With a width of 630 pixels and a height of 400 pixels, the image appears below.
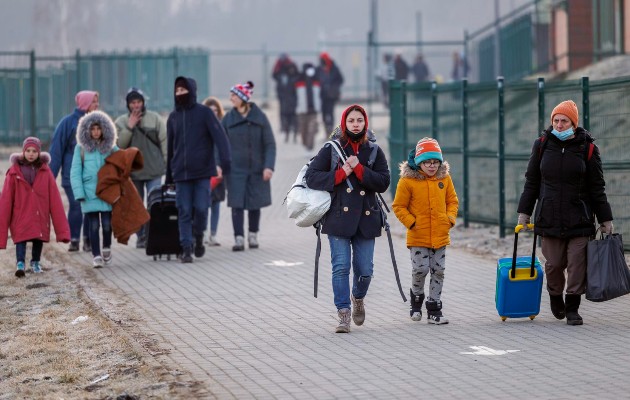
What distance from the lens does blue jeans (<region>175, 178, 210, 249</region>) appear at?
609 inches

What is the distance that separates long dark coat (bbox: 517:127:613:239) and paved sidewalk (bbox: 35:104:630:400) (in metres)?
0.70

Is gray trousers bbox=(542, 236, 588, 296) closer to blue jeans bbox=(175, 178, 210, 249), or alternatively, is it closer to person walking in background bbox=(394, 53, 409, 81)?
blue jeans bbox=(175, 178, 210, 249)

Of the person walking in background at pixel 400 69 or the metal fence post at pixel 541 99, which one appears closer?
the metal fence post at pixel 541 99

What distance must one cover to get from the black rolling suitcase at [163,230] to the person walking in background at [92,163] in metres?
0.50

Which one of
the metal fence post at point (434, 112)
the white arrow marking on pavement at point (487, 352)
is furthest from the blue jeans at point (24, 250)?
the metal fence post at point (434, 112)

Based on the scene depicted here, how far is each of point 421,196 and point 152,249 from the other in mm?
5267

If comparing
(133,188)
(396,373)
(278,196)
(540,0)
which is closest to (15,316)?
(133,188)

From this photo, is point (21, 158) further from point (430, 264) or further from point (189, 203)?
point (430, 264)

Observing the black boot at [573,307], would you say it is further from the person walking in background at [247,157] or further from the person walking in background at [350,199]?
the person walking in background at [247,157]

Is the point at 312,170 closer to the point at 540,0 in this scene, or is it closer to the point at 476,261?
the point at 476,261

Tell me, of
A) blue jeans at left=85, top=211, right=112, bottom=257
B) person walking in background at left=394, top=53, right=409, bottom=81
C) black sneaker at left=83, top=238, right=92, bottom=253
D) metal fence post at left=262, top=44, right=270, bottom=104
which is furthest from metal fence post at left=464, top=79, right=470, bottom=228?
metal fence post at left=262, top=44, right=270, bottom=104

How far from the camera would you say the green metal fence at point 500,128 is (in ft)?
47.1

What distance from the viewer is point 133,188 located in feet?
50.6

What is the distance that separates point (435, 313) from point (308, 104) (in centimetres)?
2233
